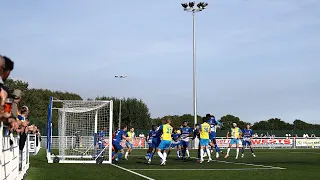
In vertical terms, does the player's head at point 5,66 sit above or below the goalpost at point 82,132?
above

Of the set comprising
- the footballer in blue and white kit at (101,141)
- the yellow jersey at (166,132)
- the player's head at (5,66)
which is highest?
the player's head at (5,66)

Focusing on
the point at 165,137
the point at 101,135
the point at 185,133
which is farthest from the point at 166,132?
the point at 101,135

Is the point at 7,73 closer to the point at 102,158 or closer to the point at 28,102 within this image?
the point at 102,158

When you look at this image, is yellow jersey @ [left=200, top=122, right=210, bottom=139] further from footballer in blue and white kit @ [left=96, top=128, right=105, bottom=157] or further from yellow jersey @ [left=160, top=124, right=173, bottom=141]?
footballer in blue and white kit @ [left=96, top=128, right=105, bottom=157]

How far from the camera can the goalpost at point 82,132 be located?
24.4m

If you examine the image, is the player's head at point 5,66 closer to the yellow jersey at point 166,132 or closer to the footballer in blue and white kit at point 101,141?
the yellow jersey at point 166,132

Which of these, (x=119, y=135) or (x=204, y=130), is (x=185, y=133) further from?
(x=119, y=135)

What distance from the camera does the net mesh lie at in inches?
1000

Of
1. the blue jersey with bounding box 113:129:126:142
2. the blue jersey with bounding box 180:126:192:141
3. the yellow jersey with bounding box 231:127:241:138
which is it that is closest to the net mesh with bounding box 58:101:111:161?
the blue jersey with bounding box 113:129:126:142

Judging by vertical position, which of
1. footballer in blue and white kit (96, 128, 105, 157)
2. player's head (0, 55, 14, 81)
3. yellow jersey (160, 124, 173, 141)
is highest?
player's head (0, 55, 14, 81)

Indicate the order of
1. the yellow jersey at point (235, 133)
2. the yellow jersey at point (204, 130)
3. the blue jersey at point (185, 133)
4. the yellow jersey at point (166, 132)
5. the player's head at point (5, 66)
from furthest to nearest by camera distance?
the yellow jersey at point (235, 133) < the blue jersey at point (185, 133) < the yellow jersey at point (204, 130) < the yellow jersey at point (166, 132) < the player's head at point (5, 66)

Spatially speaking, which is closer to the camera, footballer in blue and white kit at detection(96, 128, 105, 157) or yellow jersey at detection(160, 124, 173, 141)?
yellow jersey at detection(160, 124, 173, 141)

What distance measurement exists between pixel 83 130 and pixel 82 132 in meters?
0.14

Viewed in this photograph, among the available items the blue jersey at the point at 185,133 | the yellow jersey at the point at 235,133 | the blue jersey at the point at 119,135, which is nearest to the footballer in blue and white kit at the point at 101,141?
the blue jersey at the point at 119,135
